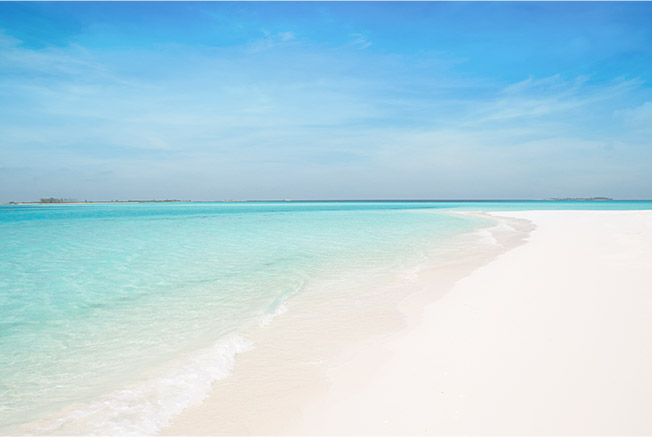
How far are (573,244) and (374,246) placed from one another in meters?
7.88

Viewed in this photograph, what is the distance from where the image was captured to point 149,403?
340cm

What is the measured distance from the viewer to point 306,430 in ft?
9.48

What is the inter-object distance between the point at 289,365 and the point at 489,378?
90.4 inches

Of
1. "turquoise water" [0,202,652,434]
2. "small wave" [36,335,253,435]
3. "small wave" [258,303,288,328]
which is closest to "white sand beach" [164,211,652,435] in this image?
"small wave" [36,335,253,435]

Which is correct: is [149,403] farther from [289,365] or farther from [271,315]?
[271,315]

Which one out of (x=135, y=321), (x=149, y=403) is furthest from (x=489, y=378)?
(x=135, y=321)

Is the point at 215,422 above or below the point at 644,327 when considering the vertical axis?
below

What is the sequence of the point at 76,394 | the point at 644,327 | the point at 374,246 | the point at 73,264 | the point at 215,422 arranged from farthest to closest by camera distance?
the point at 374,246, the point at 73,264, the point at 644,327, the point at 76,394, the point at 215,422

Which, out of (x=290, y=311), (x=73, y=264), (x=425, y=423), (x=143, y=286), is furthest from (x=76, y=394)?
(x=73, y=264)

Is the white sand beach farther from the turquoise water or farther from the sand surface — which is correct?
the turquoise water

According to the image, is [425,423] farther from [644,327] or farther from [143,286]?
[143,286]

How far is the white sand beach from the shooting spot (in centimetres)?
284

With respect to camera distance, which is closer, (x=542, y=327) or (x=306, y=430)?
(x=306, y=430)

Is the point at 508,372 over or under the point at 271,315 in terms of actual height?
over
